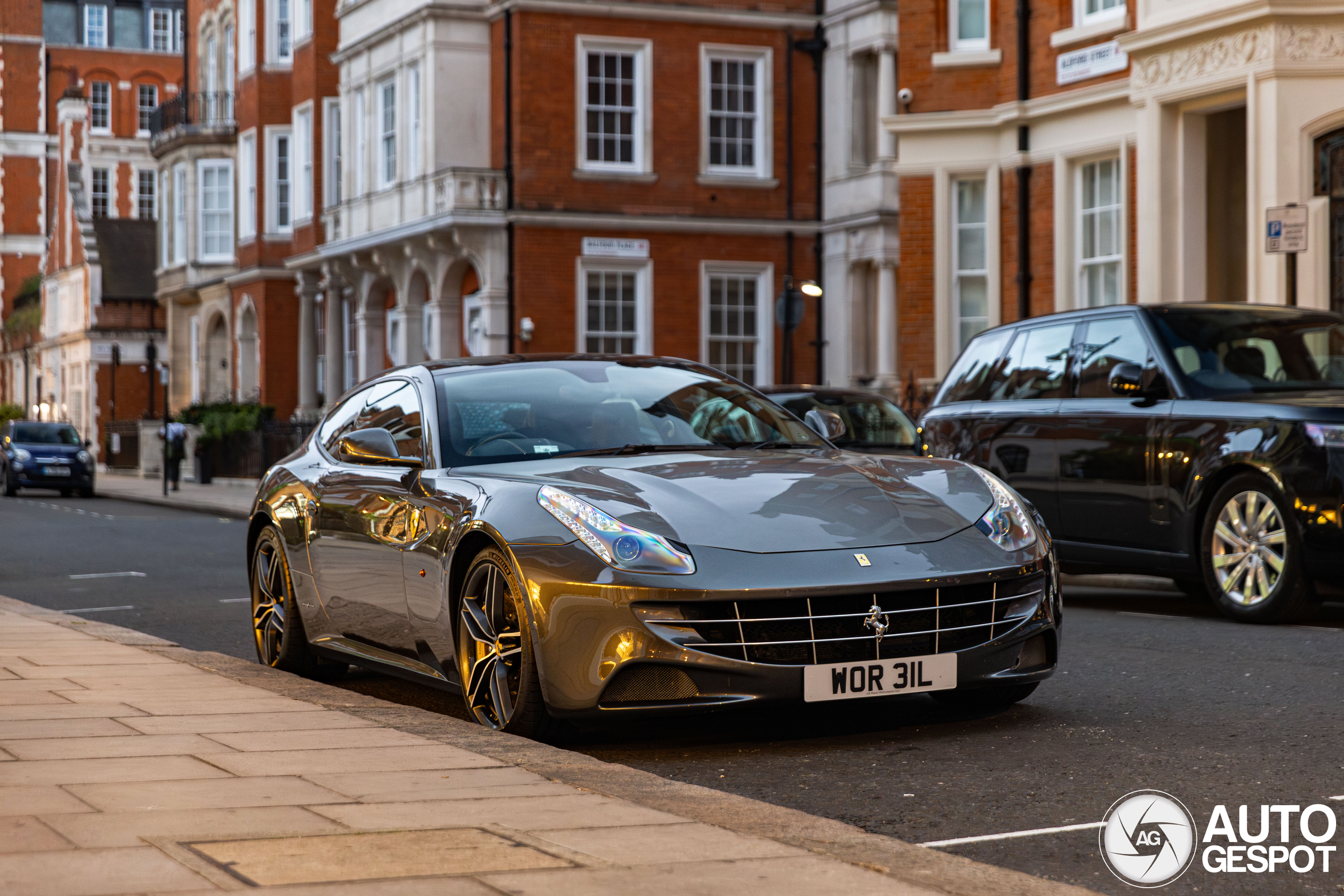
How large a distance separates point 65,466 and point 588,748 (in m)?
34.8

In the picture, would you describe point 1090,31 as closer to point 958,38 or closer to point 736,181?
point 958,38

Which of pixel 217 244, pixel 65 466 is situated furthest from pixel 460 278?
pixel 217 244

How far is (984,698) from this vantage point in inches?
265

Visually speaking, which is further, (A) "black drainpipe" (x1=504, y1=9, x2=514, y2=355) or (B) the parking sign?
(A) "black drainpipe" (x1=504, y1=9, x2=514, y2=355)

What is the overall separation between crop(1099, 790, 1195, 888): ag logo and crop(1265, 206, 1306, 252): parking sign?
9.40m

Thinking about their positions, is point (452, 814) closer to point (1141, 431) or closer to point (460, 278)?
point (1141, 431)

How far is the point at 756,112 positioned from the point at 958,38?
10.9 metres

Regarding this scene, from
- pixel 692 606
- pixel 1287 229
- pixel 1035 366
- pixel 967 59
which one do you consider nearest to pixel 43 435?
A: pixel 967 59

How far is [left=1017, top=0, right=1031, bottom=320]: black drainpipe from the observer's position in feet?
76.2

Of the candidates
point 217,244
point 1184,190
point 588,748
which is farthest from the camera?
point 217,244

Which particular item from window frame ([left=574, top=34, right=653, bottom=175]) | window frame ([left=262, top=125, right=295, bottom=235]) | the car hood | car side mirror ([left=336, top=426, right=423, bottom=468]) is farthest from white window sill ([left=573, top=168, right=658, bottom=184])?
the car hood

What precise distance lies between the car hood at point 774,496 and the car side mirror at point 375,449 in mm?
468

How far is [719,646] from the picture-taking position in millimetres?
5875

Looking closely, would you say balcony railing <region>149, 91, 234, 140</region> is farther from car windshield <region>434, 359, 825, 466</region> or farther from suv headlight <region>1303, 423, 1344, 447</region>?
car windshield <region>434, 359, 825, 466</region>
